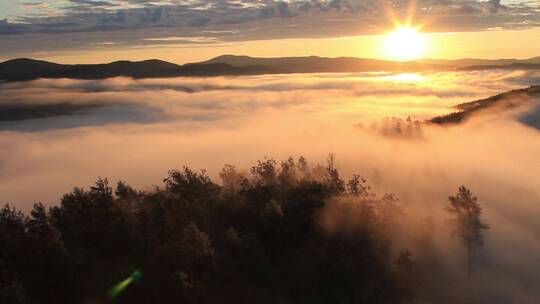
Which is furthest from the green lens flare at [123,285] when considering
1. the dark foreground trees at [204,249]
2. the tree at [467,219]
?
the tree at [467,219]

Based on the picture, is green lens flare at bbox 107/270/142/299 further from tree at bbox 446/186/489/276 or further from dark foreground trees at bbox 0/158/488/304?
tree at bbox 446/186/489/276

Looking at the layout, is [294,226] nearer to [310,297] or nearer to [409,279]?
[310,297]

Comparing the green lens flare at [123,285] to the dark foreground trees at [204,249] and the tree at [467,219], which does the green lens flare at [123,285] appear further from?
the tree at [467,219]

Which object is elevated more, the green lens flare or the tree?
the green lens flare

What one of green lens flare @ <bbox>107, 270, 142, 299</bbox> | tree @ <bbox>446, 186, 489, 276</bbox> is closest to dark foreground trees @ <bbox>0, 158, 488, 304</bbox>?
green lens flare @ <bbox>107, 270, 142, 299</bbox>

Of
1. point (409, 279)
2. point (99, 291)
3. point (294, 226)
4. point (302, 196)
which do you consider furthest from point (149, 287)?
point (409, 279)

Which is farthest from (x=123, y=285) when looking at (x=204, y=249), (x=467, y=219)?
(x=467, y=219)

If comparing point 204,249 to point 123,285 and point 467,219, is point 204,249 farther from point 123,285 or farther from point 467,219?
point 467,219
